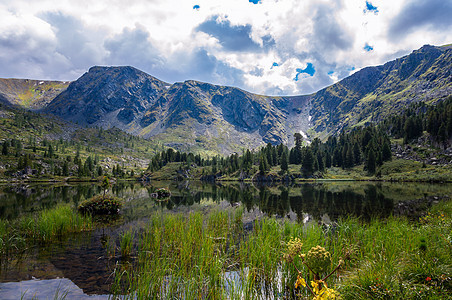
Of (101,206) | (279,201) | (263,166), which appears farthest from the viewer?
(263,166)

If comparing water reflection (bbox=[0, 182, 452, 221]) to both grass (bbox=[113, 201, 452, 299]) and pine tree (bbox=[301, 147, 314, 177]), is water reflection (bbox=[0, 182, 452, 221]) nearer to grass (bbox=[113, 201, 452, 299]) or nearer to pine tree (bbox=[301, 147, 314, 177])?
grass (bbox=[113, 201, 452, 299])

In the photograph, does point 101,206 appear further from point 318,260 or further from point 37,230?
point 318,260

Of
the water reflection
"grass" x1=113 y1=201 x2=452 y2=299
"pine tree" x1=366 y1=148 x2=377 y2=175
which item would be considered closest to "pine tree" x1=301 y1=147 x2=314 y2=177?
"pine tree" x1=366 y1=148 x2=377 y2=175

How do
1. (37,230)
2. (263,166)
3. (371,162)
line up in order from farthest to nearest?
(263,166)
(371,162)
(37,230)

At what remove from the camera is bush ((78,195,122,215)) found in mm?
28438

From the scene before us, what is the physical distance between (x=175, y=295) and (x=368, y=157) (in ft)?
620

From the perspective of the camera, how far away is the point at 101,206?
1132 inches

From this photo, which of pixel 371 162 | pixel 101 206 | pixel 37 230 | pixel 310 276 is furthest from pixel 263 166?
pixel 310 276

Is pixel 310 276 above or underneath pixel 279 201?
above

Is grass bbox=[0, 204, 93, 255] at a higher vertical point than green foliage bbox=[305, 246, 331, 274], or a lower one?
lower

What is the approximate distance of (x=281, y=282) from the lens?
9547 mm

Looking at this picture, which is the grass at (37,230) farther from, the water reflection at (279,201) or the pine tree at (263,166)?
the pine tree at (263,166)

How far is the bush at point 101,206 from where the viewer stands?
93.3 feet

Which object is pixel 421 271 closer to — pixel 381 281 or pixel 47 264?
pixel 381 281
